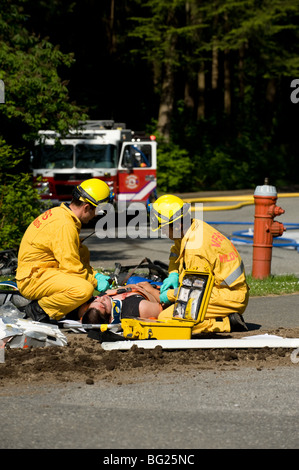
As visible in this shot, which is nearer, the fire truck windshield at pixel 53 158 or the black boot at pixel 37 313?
the black boot at pixel 37 313

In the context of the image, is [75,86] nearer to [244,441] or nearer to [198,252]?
[198,252]

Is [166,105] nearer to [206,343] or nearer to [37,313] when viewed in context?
[37,313]

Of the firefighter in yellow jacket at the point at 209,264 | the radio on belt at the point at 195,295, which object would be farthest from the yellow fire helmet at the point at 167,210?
the radio on belt at the point at 195,295

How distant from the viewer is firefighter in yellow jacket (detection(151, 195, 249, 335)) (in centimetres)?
711

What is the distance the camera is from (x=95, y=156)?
21672mm

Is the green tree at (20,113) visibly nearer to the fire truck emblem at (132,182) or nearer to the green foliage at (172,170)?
the fire truck emblem at (132,182)

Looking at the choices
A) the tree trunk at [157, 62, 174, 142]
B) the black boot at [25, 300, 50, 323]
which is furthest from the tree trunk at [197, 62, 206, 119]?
the black boot at [25, 300, 50, 323]

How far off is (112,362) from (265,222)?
4968 millimetres

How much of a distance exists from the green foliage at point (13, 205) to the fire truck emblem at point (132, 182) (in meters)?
9.12

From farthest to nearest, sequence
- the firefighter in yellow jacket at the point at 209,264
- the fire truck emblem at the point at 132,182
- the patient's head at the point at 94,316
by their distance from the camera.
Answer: the fire truck emblem at the point at 132,182, the patient's head at the point at 94,316, the firefighter in yellow jacket at the point at 209,264

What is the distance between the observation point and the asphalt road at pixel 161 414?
4453 mm

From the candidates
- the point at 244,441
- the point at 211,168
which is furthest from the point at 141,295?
the point at 211,168

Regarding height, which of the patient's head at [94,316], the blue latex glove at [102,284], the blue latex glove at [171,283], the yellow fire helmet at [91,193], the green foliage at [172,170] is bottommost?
the green foliage at [172,170]
